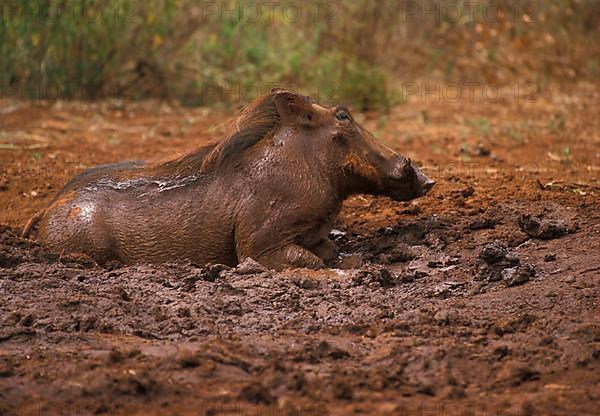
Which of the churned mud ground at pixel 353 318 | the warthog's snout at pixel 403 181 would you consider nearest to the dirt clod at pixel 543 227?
the churned mud ground at pixel 353 318

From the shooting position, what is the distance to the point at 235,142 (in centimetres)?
570

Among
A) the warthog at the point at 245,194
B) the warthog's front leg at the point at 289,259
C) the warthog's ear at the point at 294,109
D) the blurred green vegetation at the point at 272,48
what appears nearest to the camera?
the warthog's front leg at the point at 289,259

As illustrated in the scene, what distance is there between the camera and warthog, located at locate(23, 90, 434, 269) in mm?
5562

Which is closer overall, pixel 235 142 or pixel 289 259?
pixel 289 259

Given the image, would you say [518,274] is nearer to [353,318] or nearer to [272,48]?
[353,318]

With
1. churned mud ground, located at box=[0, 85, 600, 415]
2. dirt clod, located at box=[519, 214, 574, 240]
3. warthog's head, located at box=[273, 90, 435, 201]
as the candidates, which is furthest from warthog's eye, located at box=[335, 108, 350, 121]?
dirt clod, located at box=[519, 214, 574, 240]

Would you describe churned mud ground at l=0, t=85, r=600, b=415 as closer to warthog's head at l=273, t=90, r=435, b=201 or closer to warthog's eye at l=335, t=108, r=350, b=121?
warthog's head at l=273, t=90, r=435, b=201

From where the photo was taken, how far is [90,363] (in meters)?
3.84

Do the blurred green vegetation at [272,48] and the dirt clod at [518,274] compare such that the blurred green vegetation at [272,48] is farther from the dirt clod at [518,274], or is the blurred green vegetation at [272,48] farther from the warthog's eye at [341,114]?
the dirt clod at [518,274]

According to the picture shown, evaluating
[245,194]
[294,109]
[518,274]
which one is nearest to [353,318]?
[518,274]

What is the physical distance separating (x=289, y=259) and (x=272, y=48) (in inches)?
252

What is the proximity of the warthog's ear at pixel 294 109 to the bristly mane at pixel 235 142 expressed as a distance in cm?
5

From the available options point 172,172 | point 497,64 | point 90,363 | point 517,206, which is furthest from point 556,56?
point 90,363

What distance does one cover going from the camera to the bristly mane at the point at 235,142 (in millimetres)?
5695
